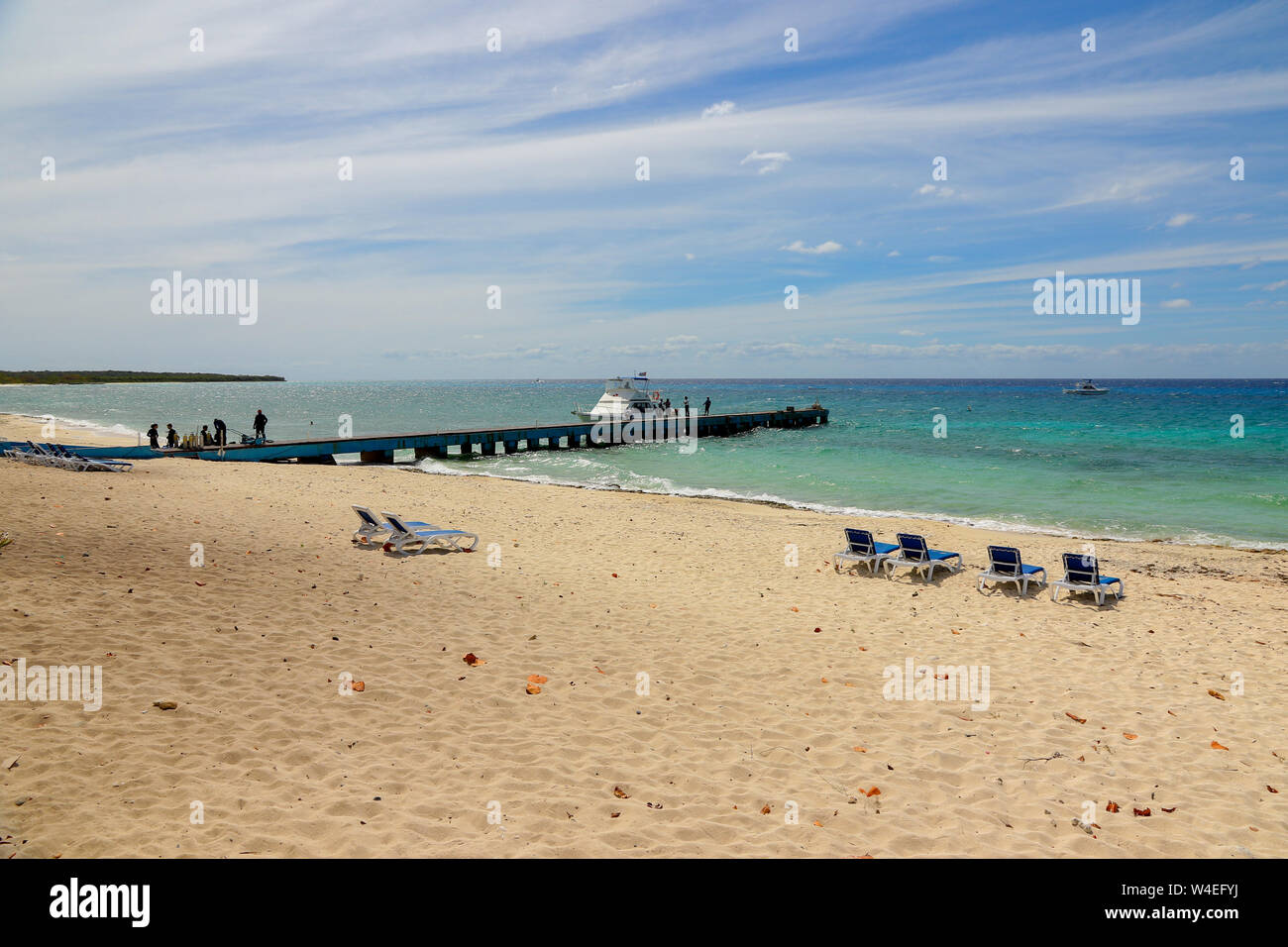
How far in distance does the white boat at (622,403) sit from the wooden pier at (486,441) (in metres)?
2.94

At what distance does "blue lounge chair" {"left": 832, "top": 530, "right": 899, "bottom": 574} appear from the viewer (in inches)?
514

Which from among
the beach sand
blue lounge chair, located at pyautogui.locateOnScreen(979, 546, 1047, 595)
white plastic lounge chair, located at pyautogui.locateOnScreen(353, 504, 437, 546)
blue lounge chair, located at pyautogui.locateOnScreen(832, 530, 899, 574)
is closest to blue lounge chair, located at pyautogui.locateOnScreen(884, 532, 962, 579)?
blue lounge chair, located at pyautogui.locateOnScreen(832, 530, 899, 574)

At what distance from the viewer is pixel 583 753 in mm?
5637

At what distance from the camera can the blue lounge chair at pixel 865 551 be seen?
13.0m

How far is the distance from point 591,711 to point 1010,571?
28.9 ft

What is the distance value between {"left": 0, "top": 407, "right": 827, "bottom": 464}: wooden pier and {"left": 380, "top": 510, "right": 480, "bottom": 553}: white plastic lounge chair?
1750 cm

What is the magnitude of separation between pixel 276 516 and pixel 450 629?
768 cm

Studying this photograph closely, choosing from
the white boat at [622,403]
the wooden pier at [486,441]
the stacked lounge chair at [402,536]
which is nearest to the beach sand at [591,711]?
the stacked lounge chair at [402,536]

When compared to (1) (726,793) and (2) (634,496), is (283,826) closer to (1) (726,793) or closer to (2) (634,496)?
(1) (726,793)

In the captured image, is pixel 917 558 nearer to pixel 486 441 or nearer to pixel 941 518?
pixel 941 518

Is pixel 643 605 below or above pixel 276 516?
below

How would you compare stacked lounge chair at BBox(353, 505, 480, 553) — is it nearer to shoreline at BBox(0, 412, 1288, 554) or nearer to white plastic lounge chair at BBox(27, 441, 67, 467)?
white plastic lounge chair at BBox(27, 441, 67, 467)

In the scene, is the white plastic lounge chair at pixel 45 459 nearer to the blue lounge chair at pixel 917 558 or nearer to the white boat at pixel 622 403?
the blue lounge chair at pixel 917 558
